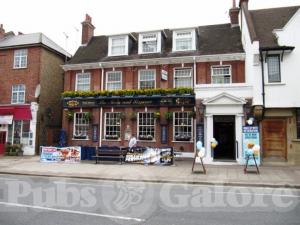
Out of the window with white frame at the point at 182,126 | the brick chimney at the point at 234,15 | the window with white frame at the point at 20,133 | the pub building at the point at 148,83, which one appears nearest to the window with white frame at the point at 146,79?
the pub building at the point at 148,83

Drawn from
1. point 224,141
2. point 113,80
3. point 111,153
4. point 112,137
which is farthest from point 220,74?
point 111,153

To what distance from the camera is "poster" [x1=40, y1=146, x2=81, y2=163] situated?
18.8 metres

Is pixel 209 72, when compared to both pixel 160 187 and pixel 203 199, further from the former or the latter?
pixel 203 199

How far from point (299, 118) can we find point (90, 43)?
1913 cm

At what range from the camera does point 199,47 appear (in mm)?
22359

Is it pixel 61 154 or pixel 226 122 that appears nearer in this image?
pixel 226 122

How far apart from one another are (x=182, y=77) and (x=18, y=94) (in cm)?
1461

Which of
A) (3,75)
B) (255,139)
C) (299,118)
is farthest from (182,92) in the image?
(3,75)

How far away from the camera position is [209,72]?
20953mm

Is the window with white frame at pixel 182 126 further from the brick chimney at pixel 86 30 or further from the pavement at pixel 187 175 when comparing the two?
Answer: the brick chimney at pixel 86 30

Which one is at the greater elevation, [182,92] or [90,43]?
[90,43]

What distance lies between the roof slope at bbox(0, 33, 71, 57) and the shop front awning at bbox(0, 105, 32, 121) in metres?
5.73

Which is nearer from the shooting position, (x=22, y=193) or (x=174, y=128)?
(x=22, y=193)

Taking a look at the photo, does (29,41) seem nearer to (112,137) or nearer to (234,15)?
(112,137)
